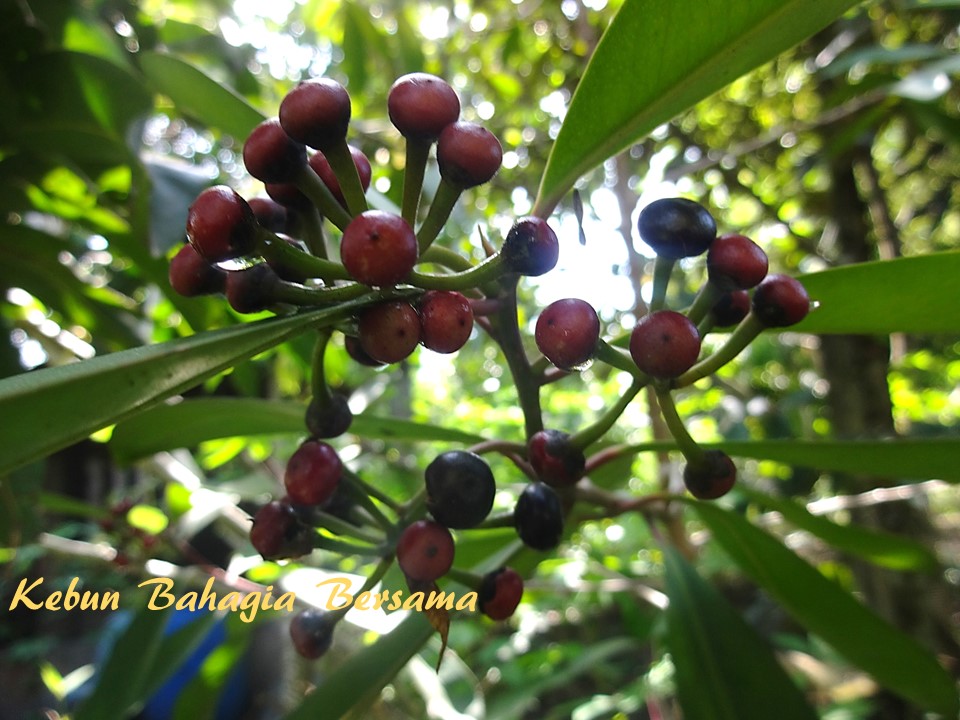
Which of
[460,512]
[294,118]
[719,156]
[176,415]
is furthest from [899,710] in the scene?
[294,118]

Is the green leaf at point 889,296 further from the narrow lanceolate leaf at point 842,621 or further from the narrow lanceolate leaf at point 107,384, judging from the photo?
the narrow lanceolate leaf at point 107,384

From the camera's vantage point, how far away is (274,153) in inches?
A: 22.4

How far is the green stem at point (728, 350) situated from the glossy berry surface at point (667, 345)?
0.05m

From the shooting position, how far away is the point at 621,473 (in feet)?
4.51

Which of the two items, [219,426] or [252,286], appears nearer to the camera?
[252,286]

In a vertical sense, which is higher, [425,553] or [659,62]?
[659,62]

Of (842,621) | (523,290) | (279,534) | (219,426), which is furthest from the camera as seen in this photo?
(523,290)

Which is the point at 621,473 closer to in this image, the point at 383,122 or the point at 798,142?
the point at 383,122

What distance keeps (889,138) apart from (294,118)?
4689 mm

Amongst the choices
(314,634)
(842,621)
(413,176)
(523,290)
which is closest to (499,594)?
(314,634)

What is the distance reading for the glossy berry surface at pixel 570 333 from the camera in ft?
1.84

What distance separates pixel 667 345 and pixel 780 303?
0.13 meters

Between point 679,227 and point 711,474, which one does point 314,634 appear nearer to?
point 711,474

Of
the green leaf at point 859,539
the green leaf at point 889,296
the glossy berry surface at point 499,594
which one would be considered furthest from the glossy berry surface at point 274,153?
the green leaf at point 859,539
